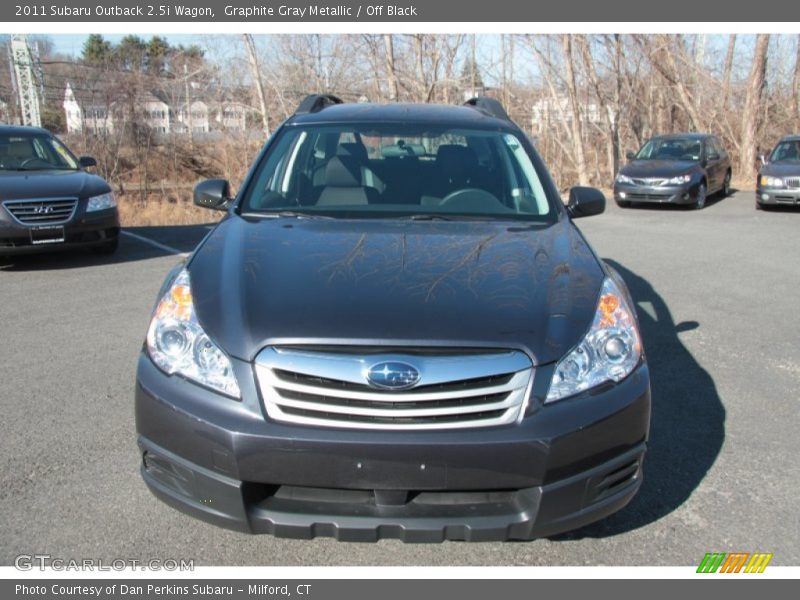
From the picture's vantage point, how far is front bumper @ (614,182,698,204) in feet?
50.4

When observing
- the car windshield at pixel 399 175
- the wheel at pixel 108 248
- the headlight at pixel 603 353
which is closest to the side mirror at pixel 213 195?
the car windshield at pixel 399 175

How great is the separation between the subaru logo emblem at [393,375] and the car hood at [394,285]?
0.08m

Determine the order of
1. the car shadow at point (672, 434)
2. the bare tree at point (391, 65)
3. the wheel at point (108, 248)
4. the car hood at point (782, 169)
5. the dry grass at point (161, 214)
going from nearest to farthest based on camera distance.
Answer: the car shadow at point (672, 434) → the wheel at point (108, 248) → the car hood at point (782, 169) → the dry grass at point (161, 214) → the bare tree at point (391, 65)

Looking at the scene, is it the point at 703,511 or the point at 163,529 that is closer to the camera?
the point at 163,529

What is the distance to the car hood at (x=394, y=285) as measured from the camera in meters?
2.57

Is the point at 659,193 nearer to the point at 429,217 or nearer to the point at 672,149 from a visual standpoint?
the point at 672,149

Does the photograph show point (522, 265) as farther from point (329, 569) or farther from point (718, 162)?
point (718, 162)

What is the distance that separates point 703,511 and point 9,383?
409cm

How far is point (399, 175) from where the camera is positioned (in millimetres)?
4211

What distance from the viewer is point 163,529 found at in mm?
2988

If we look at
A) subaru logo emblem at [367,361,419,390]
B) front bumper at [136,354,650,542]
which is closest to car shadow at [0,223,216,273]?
front bumper at [136,354,650,542]

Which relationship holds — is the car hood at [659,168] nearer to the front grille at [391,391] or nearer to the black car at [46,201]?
the black car at [46,201]

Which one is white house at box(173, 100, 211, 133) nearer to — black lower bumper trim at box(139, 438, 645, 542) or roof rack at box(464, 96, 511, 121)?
roof rack at box(464, 96, 511, 121)

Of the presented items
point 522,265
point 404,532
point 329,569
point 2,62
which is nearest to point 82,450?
point 329,569
